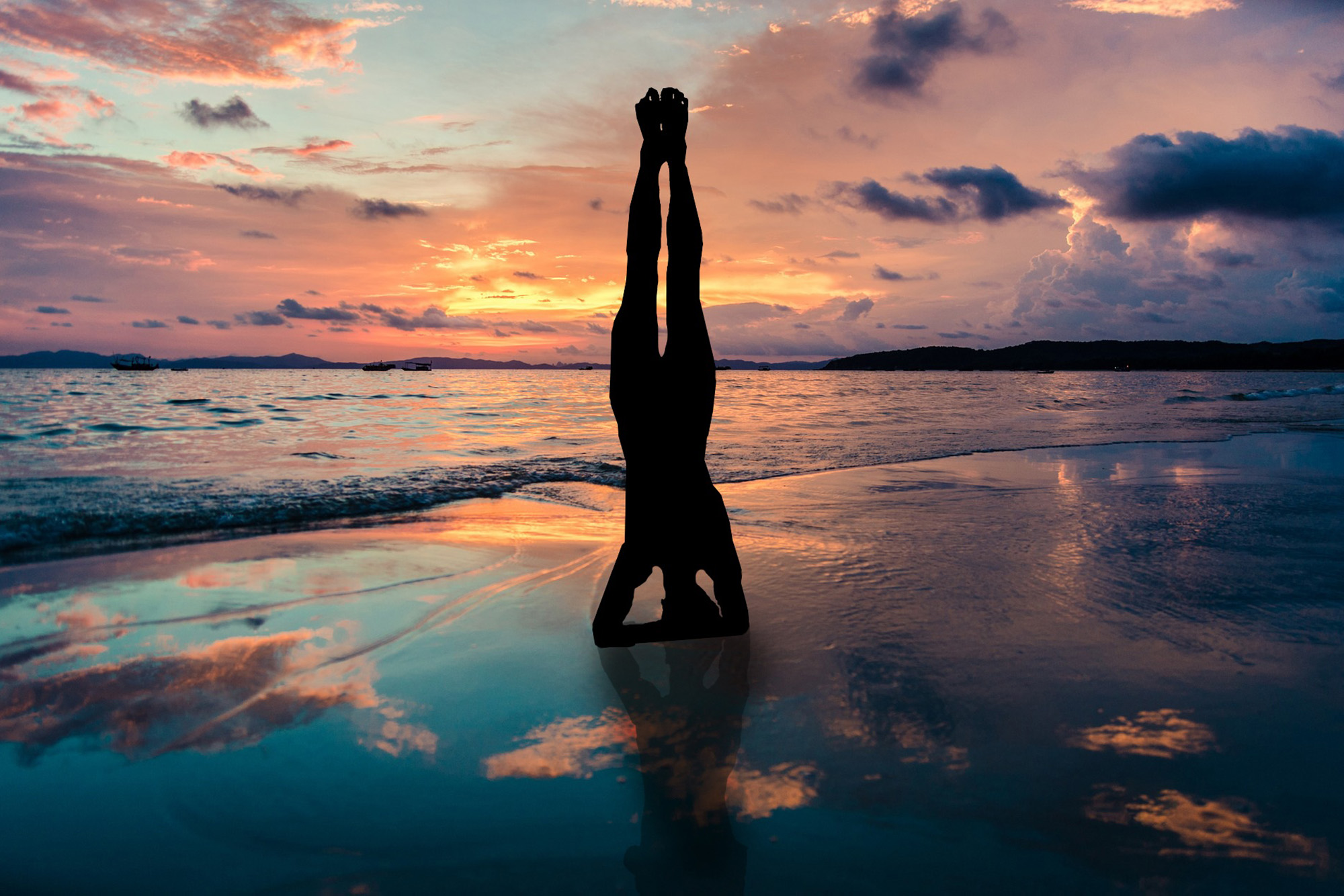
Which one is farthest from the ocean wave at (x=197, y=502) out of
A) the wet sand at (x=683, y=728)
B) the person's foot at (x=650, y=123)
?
the person's foot at (x=650, y=123)

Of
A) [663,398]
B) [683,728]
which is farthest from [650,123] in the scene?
[683,728]

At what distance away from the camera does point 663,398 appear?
410 cm

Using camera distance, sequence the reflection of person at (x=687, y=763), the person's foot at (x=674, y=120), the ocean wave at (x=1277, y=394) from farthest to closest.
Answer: the ocean wave at (x=1277, y=394)
the person's foot at (x=674, y=120)
the reflection of person at (x=687, y=763)

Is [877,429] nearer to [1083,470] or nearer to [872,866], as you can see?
[1083,470]

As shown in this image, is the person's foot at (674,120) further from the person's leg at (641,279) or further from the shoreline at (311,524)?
the shoreline at (311,524)

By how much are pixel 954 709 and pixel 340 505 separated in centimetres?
832

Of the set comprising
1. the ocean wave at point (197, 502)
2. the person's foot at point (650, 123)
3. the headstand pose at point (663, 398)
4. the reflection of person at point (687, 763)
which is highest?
the person's foot at point (650, 123)

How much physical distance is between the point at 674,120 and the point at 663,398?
1681mm

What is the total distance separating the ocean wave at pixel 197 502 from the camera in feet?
24.2

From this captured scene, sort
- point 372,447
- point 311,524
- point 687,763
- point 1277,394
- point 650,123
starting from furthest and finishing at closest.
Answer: point 1277,394 < point 372,447 < point 311,524 < point 650,123 < point 687,763

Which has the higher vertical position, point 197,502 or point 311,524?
point 197,502

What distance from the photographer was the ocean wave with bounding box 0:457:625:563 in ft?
24.2

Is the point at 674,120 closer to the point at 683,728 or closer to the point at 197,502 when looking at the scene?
the point at 683,728

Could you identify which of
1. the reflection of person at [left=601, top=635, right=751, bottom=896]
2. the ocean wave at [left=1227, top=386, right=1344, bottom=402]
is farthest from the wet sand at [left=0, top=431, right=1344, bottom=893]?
the ocean wave at [left=1227, top=386, right=1344, bottom=402]
